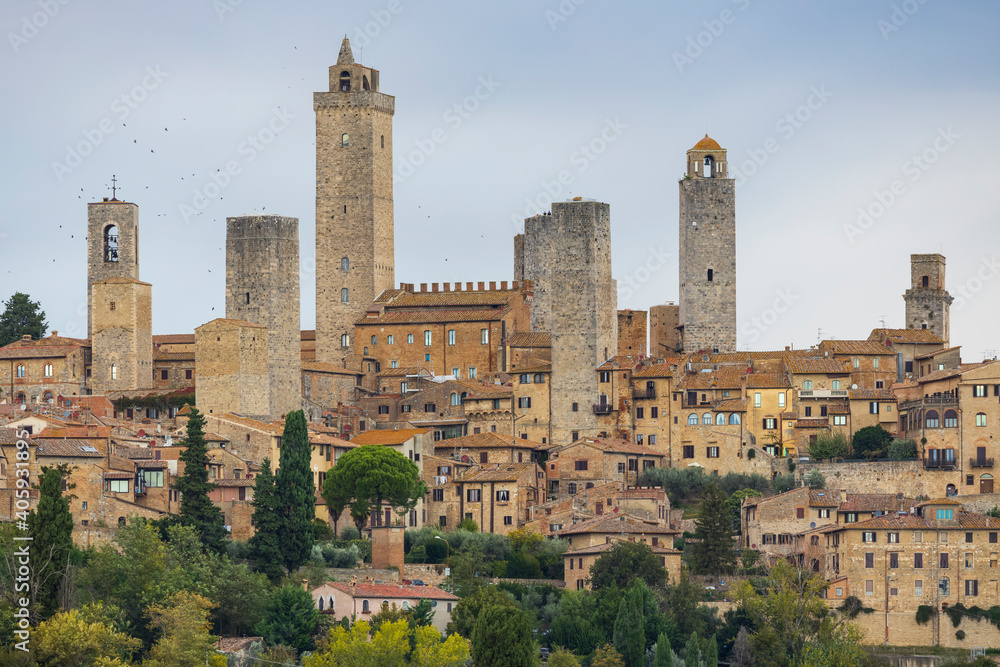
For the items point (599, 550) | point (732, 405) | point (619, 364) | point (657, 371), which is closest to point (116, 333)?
point (619, 364)

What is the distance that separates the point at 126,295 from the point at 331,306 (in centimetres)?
964

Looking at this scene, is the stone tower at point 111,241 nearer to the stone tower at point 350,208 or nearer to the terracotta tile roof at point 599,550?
the stone tower at point 350,208

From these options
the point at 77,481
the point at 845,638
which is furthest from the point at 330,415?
the point at 845,638

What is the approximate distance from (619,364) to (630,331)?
8.86 meters

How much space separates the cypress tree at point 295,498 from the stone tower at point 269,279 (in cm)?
1375

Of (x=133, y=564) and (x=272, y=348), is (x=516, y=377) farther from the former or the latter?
(x=133, y=564)

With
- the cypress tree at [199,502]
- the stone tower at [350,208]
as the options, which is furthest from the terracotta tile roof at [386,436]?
the stone tower at [350,208]

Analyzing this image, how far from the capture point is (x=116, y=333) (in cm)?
8619

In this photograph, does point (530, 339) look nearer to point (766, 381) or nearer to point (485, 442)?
point (485, 442)

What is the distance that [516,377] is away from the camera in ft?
276

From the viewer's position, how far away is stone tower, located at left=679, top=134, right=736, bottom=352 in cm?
8738

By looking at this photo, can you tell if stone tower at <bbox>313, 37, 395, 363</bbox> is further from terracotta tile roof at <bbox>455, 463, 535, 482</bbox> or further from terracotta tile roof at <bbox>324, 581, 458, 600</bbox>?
terracotta tile roof at <bbox>324, 581, 458, 600</bbox>

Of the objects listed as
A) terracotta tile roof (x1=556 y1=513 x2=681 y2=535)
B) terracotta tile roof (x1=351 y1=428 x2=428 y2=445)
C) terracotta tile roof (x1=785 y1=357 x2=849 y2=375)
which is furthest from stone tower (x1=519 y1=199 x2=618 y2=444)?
terracotta tile roof (x1=556 y1=513 x2=681 y2=535)

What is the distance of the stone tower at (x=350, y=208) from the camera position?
306ft
